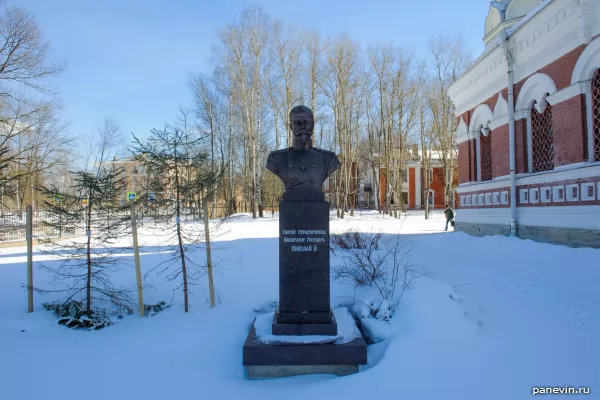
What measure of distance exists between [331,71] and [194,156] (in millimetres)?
22731

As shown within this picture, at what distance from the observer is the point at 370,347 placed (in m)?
4.55

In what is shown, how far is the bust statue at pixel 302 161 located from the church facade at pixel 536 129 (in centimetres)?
691

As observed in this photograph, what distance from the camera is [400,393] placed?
3510mm

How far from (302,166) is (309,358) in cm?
210

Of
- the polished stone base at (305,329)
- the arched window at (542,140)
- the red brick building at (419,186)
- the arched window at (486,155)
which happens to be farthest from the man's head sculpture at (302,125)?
the red brick building at (419,186)

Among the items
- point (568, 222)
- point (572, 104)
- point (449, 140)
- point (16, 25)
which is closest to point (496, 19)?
point (572, 104)

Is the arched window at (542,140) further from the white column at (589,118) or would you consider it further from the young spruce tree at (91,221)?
the young spruce tree at (91,221)

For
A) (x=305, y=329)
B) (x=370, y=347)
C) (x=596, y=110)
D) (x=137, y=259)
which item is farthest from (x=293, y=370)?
(x=596, y=110)

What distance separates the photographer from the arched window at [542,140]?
10102 millimetres

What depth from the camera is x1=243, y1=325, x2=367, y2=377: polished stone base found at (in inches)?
157

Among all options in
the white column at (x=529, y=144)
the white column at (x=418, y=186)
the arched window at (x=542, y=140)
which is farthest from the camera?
the white column at (x=418, y=186)

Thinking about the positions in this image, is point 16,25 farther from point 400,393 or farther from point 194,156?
point 400,393

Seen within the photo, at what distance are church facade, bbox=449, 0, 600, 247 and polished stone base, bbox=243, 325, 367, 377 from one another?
6843mm

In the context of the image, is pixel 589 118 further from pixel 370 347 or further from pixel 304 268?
pixel 304 268
